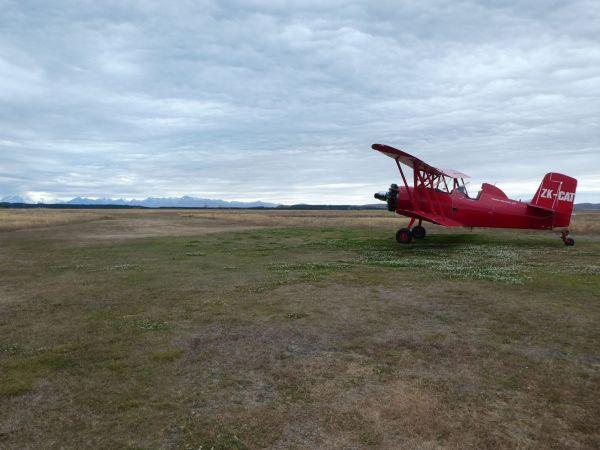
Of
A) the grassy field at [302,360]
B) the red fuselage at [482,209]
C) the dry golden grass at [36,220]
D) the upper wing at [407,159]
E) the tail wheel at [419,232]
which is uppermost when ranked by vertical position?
the upper wing at [407,159]

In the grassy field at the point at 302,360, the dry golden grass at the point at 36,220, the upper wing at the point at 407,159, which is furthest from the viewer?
the dry golden grass at the point at 36,220

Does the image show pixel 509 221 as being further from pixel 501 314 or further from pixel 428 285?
pixel 501 314

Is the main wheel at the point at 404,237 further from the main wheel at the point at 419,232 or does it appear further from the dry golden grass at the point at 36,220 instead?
the dry golden grass at the point at 36,220

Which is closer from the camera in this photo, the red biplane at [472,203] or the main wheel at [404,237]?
the red biplane at [472,203]

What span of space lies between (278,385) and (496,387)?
9.94 feet

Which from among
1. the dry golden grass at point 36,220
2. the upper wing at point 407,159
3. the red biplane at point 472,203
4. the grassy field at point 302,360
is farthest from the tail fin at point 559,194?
the dry golden grass at point 36,220

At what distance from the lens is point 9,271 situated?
14.3 m

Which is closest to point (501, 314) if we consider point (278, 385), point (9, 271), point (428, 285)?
point (428, 285)

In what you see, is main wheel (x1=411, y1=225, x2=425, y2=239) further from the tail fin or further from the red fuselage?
the tail fin

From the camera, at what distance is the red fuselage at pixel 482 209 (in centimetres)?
2083

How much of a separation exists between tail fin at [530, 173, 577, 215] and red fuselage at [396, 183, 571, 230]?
37 cm

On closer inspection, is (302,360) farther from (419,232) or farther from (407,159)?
(419,232)

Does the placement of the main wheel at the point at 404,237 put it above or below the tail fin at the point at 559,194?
below

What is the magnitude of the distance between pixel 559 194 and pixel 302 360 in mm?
20159
